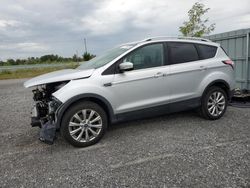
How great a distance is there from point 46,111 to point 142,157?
6.60 feet

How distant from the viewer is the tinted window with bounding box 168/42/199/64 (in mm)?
4328

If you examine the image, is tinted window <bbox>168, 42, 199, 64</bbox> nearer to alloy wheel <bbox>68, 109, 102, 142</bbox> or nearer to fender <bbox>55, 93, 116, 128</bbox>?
fender <bbox>55, 93, 116, 128</bbox>

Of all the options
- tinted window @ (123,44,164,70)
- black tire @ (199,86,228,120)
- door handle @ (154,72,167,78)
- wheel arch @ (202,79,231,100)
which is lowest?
black tire @ (199,86,228,120)

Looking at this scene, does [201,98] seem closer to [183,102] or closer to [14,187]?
[183,102]

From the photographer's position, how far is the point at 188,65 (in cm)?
440

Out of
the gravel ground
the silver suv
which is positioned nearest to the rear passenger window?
the silver suv

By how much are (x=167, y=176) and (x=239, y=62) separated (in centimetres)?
540

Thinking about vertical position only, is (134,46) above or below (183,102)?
above

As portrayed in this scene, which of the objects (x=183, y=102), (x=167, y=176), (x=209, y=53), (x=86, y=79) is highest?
(x=209, y=53)

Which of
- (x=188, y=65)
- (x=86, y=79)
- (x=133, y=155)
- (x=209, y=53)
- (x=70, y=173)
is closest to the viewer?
(x=70, y=173)

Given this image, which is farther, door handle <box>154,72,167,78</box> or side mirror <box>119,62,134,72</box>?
door handle <box>154,72,167,78</box>

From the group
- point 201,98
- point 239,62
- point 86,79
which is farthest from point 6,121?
point 239,62

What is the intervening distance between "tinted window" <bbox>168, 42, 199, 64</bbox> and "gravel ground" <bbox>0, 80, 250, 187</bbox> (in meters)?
1.34

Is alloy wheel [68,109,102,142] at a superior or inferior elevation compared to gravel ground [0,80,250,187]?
superior
